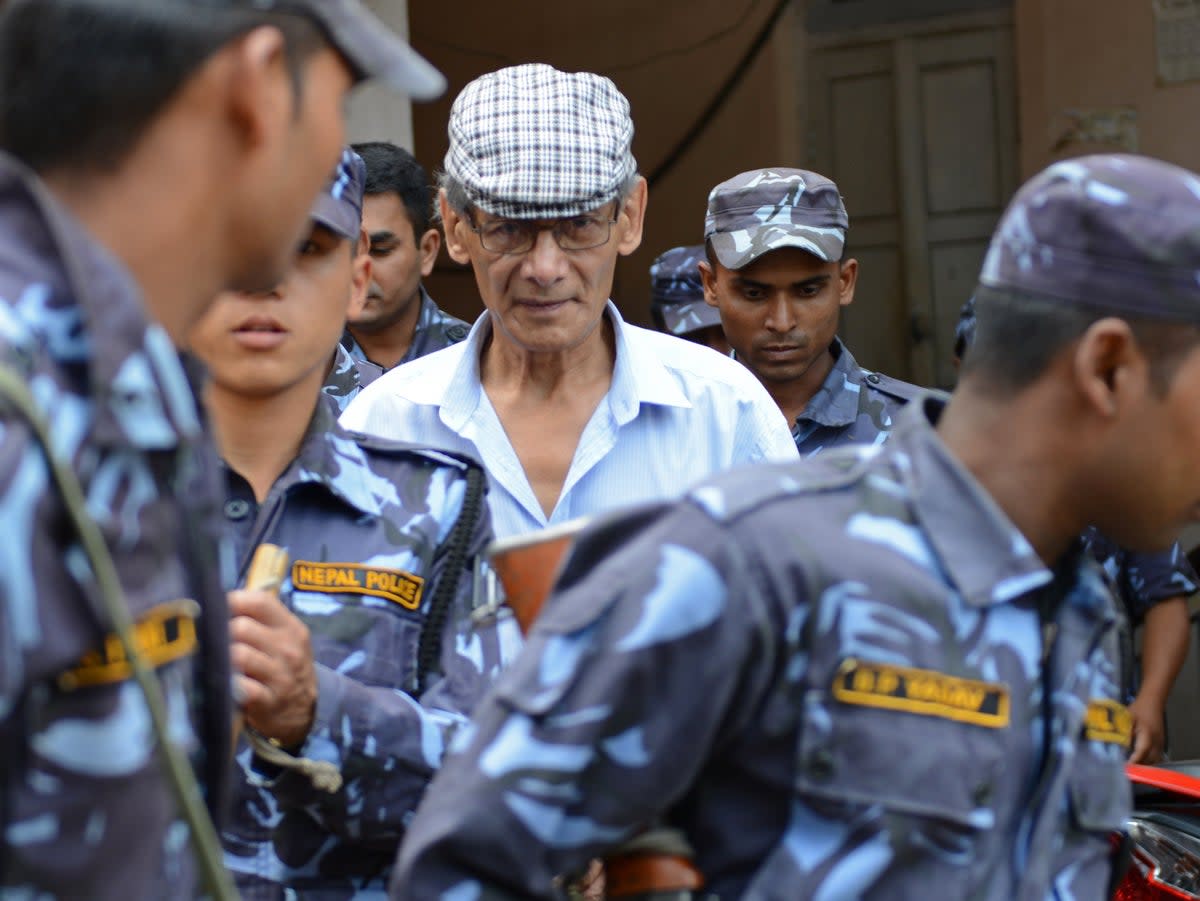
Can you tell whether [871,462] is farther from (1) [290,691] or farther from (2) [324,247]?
(2) [324,247]

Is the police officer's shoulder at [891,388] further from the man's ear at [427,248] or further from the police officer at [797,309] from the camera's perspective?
the man's ear at [427,248]

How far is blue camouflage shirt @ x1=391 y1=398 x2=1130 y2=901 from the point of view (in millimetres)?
1445

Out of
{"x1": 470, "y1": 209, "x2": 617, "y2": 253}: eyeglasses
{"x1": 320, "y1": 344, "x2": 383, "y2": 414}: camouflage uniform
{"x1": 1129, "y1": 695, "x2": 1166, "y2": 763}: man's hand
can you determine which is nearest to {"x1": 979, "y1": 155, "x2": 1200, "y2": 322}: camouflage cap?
{"x1": 470, "y1": 209, "x2": 617, "y2": 253}: eyeglasses

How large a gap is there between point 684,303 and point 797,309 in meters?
1.53

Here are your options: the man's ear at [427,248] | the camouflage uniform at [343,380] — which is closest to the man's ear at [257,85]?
the camouflage uniform at [343,380]

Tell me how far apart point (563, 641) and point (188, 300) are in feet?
1.48

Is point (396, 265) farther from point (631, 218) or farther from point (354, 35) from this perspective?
point (354, 35)

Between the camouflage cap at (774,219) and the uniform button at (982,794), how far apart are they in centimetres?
261

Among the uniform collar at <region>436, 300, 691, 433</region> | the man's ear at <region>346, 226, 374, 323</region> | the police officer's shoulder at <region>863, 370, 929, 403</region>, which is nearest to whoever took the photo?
the man's ear at <region>346, 226, 374, 323</region>

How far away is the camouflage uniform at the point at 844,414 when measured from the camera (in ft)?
12.9

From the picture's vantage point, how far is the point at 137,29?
1.21m

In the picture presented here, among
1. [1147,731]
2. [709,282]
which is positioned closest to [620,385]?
[709,282]

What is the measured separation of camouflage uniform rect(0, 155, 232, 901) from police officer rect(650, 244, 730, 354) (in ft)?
13.1

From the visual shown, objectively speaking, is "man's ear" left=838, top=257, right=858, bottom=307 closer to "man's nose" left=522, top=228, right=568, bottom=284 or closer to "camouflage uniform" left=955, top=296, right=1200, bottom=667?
"camouflage uniform" left=955, top=296, right=1200, bottom=667
